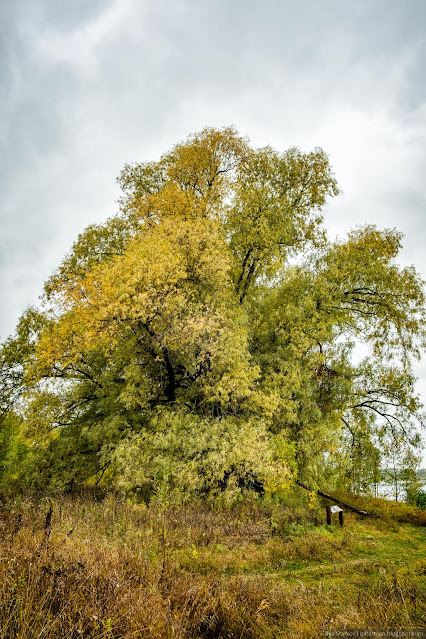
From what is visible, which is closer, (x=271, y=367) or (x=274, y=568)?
(x=274, y=568)

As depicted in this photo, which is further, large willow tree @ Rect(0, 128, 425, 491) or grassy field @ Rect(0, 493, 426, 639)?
large willow tree @ Rect(0, 128, 425, 491)

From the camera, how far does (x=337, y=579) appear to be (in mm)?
6328

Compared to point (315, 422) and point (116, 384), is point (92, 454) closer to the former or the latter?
point (116, 384)

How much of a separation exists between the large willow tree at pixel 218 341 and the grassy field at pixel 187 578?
1708mm

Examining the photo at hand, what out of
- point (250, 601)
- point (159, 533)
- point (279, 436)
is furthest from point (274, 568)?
point (279, 436)

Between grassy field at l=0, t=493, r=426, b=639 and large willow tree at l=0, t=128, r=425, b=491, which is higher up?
large willow tree at l=0, t=128, r=425, b=491

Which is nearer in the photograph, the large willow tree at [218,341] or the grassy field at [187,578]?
the grassy field at [187,578]

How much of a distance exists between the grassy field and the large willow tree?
1708mm

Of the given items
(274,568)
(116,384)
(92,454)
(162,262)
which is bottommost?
(274,568)

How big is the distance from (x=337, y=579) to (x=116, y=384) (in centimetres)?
965

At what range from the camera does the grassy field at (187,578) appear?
3.22m

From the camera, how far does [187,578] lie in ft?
15.5

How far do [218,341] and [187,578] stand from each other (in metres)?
7.33

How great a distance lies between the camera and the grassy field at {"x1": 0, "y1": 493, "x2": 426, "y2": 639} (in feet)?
10.6
